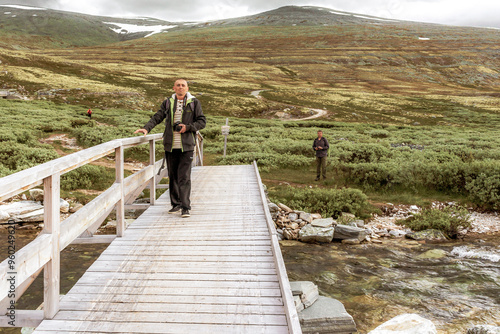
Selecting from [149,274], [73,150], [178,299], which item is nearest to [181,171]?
[149,274]

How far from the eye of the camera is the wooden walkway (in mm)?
3241

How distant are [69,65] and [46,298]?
6626 cm

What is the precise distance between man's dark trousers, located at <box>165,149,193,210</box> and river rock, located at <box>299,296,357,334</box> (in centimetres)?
263

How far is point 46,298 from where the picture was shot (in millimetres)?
3244

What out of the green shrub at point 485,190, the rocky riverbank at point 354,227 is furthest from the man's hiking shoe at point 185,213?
the green shrub at point 485,190

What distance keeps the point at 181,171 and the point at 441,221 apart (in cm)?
712

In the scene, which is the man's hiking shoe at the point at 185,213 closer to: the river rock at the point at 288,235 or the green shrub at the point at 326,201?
the river rock at the point at 288,235

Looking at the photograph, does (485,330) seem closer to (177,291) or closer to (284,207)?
(177,291)

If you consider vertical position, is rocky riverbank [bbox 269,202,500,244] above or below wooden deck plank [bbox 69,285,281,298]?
below

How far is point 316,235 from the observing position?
30.0 feet

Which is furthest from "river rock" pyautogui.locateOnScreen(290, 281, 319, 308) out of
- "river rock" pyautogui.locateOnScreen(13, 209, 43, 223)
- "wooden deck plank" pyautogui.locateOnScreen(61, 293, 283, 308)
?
"river rock" pyautogui.locateOnScreen(13, 209, 43, 223)

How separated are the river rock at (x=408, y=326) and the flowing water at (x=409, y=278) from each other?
0.86m

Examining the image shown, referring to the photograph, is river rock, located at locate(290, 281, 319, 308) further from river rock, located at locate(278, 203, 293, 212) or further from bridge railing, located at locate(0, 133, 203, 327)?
river rock, located at locate(278, 203, 293, 212)

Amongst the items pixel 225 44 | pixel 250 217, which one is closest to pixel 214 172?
pixel 250 217
